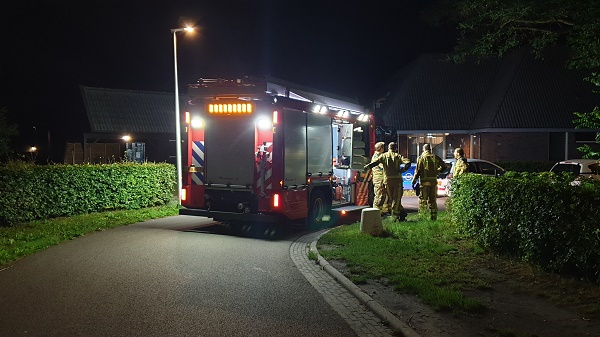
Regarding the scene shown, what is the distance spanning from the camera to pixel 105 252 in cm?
1016

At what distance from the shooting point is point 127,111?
109 feet

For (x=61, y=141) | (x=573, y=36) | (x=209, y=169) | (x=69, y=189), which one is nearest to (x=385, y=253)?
(x=209, y=169)

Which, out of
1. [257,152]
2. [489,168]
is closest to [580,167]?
[489,168]

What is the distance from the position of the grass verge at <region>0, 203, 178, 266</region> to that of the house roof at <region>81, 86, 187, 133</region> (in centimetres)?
1716

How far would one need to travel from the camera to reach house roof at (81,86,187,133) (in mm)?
32031

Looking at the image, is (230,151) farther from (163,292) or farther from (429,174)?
(163,292)

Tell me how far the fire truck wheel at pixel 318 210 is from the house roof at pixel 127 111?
70.7 ft

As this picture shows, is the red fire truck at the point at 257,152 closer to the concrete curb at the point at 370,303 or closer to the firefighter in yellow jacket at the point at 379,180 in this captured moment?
the firefighter in yellow jacket at the point at 379,180

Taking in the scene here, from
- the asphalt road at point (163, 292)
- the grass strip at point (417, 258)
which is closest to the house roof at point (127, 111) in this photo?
the asphalt road at point (163, 292)

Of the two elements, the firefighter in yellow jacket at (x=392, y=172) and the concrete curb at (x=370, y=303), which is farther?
the firefighter in yellow jacket at (x=392, y=172)

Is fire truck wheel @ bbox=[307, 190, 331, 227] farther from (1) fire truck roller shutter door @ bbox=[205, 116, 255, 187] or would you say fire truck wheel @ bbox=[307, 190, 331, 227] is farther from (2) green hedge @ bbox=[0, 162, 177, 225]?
(2) green hedge @ bbox=[0, 162, 177, 225]

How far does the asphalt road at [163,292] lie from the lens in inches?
232

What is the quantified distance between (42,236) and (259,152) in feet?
16.0

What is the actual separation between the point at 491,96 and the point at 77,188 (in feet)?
81.9
